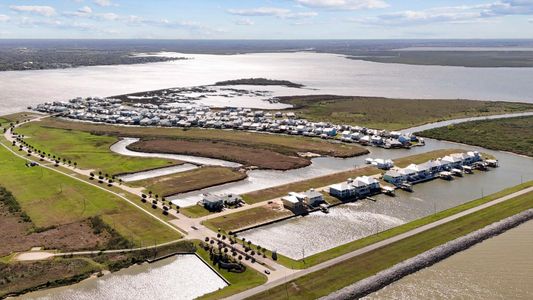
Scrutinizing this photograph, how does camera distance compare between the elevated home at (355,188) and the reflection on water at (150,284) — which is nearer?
the reflection on water at (150,284)

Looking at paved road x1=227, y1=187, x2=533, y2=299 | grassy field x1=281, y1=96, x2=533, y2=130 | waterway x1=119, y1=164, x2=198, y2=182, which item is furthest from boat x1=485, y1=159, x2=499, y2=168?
waterway x1=119, y1=164, x2=198, y2=182

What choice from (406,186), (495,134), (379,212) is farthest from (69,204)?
(495,134)

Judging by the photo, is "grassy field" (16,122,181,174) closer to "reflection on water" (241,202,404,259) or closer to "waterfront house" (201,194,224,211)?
"waterfront house" (201,194,224,211)

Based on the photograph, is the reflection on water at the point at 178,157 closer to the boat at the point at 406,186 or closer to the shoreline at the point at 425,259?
the boat at the point at 406,186

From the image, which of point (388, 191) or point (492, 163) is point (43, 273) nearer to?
point (388, 191)

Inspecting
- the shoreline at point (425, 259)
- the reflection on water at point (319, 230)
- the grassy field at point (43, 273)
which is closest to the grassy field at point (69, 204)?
the grassy field at point (43, 273)

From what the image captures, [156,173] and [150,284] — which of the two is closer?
[150,284]
